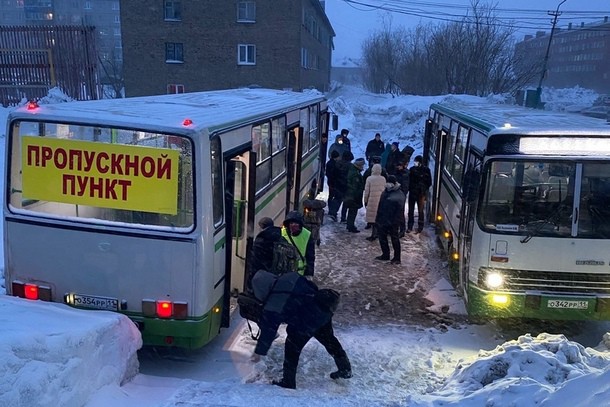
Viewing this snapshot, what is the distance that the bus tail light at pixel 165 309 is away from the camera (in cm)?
606

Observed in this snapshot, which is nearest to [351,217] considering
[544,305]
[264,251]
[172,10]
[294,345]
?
[544,305]

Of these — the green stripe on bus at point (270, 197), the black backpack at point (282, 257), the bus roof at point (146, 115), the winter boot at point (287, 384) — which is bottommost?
the winter boot at point (287, 384)

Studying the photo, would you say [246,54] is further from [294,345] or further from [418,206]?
[294,345]

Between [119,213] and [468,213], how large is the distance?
4.62 m

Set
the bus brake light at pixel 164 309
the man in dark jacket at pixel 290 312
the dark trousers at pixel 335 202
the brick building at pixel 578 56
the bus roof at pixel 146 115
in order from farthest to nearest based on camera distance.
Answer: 1. the brick building at pixel 578 56
2. the dark trousers at pixel 335 202
3. the bus brake light at pixel 164 309
4. the man in dark jacket at pixel 290 312
5. the bus roof at pixel 146 115

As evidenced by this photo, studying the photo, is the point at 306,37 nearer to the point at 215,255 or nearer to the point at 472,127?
the point at 472,127

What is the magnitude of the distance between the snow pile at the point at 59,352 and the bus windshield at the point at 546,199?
4584 mm

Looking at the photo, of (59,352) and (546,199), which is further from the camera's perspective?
(546,199)

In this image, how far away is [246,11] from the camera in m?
35.7

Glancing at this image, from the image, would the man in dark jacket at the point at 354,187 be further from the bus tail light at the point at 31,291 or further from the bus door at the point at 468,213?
the bus tail light at the point at 31,291

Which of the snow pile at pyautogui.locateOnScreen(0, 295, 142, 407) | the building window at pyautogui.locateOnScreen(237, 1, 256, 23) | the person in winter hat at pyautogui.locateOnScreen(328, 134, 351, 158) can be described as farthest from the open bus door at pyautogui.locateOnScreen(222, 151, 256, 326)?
the building window at pyautogui.locateOnScreen(237, 1, 256, 23)

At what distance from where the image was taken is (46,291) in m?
6.21

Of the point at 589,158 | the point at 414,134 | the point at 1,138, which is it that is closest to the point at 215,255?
the point at 589,158

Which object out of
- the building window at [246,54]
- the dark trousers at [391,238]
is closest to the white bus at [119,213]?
the dark trousers at [391,238]
